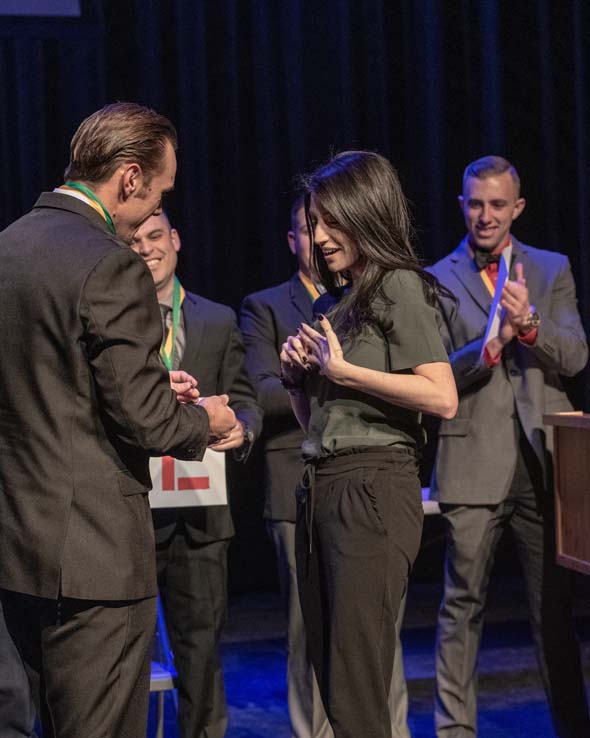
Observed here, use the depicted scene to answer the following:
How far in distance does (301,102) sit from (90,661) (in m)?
3.58

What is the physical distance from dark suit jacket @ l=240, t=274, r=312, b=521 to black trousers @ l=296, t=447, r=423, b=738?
1034 mm

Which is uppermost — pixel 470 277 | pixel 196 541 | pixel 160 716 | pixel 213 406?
pixel 470 277

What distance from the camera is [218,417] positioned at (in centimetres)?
223

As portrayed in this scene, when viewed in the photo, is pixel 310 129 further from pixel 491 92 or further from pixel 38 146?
pixel 38 146

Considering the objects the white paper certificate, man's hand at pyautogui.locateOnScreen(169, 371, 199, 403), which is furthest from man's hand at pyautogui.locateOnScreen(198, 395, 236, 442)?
the white paper certificate

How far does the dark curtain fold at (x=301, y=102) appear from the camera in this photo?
4750mm

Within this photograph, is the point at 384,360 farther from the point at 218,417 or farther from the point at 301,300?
the point at 301,300

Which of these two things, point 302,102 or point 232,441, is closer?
point 232,441

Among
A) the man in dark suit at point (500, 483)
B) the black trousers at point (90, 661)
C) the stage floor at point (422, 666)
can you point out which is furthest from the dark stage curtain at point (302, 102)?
the black trousers at point (90, 661)

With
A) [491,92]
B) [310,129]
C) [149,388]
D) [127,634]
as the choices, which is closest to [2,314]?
[149,388]

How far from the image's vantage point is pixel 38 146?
15.5ft

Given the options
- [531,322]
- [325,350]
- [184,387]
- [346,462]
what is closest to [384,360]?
[325,350]

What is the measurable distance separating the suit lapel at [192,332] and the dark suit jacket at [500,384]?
77 cm

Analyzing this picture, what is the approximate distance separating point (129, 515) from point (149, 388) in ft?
0.78
